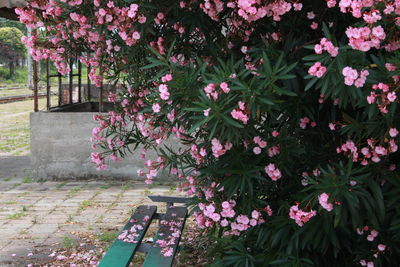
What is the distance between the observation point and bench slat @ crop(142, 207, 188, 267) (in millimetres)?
3736

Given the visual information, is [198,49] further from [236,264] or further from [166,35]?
[236,264]

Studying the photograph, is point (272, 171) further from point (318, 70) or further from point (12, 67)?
→ point (12, 67)

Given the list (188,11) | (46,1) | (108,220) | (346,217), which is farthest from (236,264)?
(108,220)

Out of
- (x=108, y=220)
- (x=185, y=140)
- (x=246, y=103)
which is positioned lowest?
(x=108, y=220)

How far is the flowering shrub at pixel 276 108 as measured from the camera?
9.31 feet

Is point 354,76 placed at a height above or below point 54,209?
above

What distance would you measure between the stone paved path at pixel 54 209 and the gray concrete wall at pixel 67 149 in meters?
0.16

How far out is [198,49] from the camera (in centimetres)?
407

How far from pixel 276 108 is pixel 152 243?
1.73 metres

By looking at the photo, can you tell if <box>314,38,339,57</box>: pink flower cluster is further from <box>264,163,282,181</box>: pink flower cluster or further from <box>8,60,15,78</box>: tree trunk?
<box>8,60,15,78</box>: tree trunk

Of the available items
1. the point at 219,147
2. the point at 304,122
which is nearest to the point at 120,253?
the point at 219,147

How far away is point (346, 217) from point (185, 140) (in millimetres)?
1300

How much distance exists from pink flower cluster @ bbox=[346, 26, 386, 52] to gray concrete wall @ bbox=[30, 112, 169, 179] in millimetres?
6299

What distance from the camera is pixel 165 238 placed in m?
4.34
